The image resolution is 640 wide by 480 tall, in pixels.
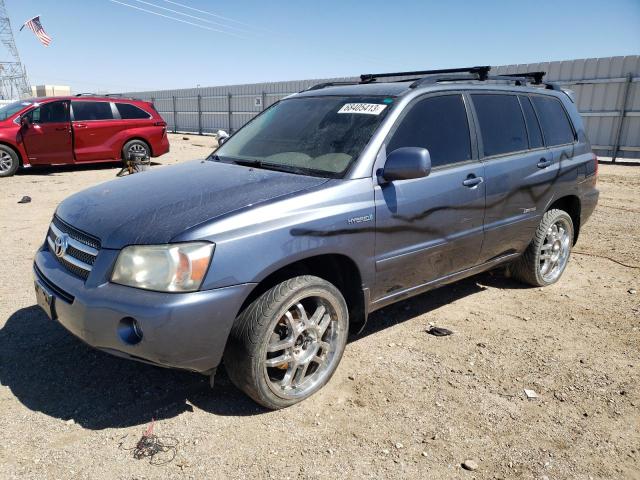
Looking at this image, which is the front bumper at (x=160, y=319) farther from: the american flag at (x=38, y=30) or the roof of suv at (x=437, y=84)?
the american flag at (x=38, y=30)

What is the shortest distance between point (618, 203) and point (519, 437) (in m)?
7.67

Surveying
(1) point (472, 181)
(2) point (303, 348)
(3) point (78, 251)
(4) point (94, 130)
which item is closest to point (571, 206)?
(1) point (472, 181)

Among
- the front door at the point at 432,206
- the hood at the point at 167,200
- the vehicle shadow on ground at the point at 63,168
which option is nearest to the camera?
the hood at the point at 167,200

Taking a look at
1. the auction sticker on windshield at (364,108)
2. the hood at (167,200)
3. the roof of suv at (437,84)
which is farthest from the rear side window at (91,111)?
the auction sticker on windshield at (364,108)

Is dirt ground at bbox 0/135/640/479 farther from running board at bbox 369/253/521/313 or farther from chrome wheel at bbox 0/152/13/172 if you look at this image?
chrome wheel at bbox 0/152/13/172

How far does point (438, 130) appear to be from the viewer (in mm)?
3613

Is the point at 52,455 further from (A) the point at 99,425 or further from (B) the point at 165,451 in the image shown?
(B) the point at 165,451

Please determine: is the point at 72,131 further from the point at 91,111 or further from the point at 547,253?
the point at 547,253

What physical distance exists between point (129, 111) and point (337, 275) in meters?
10.6

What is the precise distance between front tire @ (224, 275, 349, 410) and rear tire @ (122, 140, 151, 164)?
1037 centimetres

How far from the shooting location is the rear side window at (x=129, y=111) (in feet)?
39.4

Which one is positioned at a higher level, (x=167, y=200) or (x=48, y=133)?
(x=167, y=200)

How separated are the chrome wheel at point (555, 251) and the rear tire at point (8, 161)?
10866mm

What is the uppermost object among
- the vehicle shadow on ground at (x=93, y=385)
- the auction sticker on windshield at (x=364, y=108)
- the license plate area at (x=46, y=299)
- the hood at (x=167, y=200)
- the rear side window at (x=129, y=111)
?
the auction sticker on windshield at (x=364, y=108)
